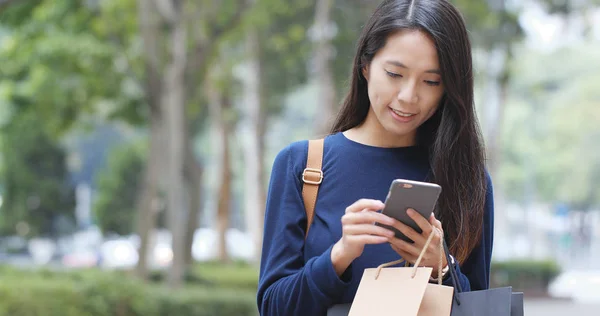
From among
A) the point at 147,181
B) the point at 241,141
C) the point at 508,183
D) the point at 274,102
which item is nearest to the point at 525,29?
the point at 274,102

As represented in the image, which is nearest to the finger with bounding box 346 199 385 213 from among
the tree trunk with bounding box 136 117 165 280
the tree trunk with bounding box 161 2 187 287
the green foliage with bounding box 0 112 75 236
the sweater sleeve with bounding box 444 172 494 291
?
the sweater sleeve with bounding box 444 172 494 291

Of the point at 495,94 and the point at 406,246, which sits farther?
the point at 495,94

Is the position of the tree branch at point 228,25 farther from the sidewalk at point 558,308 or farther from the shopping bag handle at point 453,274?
the shopping bag handle at point 453,274

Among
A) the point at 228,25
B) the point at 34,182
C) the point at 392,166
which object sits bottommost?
the point at 34,182

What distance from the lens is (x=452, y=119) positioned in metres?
2.54

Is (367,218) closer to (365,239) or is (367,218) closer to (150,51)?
(365,239)

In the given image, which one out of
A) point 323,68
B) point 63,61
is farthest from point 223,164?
point 63,61

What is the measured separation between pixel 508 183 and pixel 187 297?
4720 cm

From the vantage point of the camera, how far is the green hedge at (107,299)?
33.6ft

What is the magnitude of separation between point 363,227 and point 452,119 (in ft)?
1.39

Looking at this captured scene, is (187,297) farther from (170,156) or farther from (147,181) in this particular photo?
(147,181)

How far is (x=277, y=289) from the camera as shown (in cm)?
249

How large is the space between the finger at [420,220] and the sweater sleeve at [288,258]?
0.71 feet

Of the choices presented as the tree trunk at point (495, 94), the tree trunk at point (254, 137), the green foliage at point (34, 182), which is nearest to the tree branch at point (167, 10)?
the tree trunk at point (254, 137)
